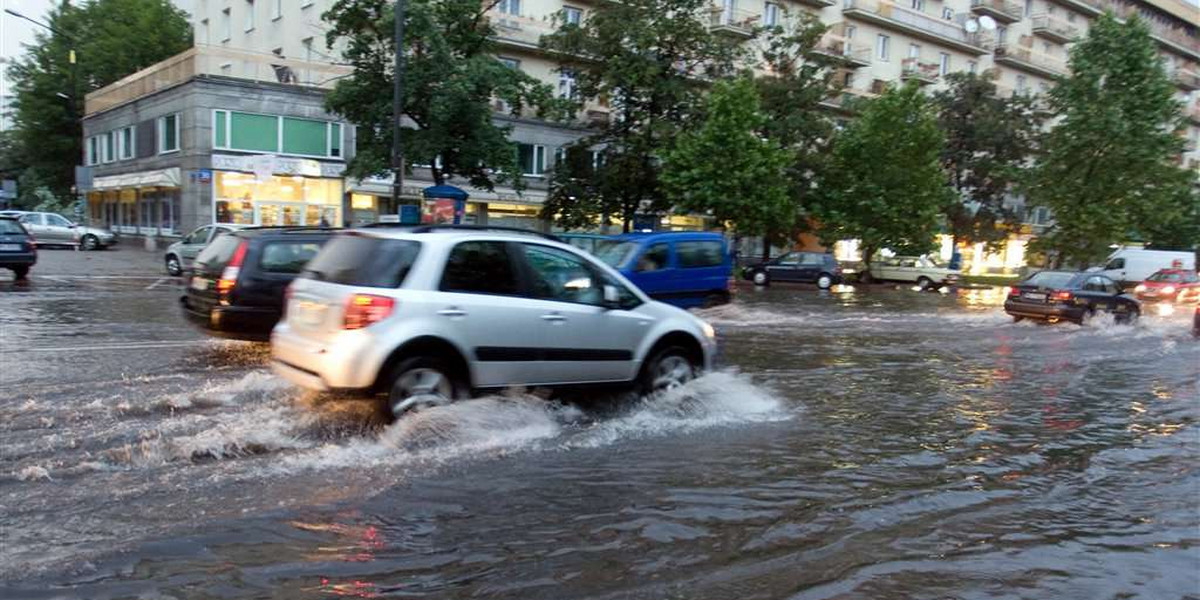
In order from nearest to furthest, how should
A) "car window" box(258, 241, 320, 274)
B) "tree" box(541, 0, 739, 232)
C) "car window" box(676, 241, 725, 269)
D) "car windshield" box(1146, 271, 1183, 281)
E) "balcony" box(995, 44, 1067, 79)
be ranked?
"car window" box(258, 241, 320, 274) < "car window" box(676, 241, 725, 269) < "tree" box(541, 0, 739, 232) < "car windshield" box(1146, 271, 1183, 281) < "balcony" box(995, 44, 1067, 79)

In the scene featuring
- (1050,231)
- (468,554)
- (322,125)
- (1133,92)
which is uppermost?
(1133,92)

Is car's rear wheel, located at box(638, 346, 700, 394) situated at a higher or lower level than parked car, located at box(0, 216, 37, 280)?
lower

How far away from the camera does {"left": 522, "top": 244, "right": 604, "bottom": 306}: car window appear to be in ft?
23.5

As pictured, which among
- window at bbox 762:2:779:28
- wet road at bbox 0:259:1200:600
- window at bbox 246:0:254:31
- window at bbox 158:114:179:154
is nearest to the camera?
wet road at bbox 0:259:1200:600

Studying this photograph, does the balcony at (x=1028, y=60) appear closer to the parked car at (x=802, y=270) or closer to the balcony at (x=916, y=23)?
the balcony at (x=916, y=23)

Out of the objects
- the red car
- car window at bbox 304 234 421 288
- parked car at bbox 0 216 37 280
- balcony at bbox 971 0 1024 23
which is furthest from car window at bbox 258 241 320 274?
balcony at bbox 971 0 1024 23

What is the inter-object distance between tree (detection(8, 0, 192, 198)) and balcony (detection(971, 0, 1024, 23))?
4853cm

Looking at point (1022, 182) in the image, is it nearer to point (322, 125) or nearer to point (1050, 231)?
point (1050, 231)

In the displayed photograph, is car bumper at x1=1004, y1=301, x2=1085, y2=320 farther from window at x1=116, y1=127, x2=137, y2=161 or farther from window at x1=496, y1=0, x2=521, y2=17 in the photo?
window at x1=116, y1=127, x2=137, y2=161

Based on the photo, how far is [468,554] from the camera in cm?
441

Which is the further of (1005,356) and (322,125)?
(322,125)

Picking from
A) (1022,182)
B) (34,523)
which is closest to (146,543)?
(34,523)

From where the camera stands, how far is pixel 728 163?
31422 mm

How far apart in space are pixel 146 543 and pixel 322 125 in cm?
3329
